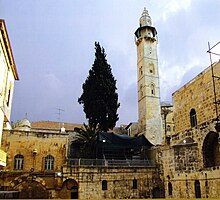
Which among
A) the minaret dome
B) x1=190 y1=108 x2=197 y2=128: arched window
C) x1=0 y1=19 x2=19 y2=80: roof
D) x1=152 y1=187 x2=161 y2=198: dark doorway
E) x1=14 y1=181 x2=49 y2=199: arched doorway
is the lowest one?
x1=152 y1=187 x2=161 y2=198: dark doorway

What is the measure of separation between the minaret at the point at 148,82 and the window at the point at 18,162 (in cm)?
1507

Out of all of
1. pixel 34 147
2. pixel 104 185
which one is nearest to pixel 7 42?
pixel 34 147

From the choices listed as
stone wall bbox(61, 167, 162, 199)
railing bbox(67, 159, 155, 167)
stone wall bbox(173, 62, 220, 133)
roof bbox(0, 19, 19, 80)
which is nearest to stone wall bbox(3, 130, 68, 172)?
railing bbox(67, 159, 155, 167)

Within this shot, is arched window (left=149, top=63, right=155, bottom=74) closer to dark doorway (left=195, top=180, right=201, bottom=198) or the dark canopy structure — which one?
the dark canopy structure

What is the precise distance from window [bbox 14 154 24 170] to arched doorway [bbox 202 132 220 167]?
42.7 feet

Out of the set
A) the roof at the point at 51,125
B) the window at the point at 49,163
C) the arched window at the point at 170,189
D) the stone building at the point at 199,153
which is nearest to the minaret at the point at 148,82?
the roof at the point at 51,125

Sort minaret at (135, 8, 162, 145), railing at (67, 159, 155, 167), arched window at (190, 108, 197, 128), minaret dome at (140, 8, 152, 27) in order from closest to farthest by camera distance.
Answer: arched window at (190, 108, 197, 128) < railing at (67, 159, 155, 167) < minaret at (135, 8, 162, 145) < minaret dome at (140, 8, 152, 27)

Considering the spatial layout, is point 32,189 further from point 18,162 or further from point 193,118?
point 193,118

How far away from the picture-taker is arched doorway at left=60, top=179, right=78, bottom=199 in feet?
54.2

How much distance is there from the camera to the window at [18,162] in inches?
677

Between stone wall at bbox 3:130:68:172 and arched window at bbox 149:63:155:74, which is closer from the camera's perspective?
stone wall at bbox 3:130:68:172

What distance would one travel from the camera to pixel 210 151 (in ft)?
38.1

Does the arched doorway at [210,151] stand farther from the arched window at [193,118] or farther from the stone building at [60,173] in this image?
the stone building at [60,173]

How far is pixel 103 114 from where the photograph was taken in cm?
2561
